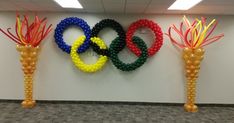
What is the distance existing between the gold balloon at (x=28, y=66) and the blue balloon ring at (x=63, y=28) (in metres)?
0.55

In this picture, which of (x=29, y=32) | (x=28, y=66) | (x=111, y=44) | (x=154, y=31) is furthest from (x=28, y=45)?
(x=154, y=31)

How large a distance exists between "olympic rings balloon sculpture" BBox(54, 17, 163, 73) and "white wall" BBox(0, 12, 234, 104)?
0.21 metres

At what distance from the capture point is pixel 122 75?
622 cm

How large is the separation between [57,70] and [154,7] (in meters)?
2.94

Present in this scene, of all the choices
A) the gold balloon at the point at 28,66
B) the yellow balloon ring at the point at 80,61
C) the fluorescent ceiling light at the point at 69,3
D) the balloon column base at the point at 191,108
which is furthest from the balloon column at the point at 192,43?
the gold balloon at the point at 28,66

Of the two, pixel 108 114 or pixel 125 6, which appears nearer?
pixel 125 6

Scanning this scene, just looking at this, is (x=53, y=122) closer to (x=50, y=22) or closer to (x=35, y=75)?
(x=35, y=75)

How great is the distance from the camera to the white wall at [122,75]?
20.1 feet

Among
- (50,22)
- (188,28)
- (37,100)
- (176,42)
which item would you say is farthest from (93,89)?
(188,28)

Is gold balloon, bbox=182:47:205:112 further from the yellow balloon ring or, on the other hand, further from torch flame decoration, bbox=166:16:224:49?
the yellow balloon ring

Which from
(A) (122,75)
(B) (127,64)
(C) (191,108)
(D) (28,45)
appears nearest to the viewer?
(D) (28,45)

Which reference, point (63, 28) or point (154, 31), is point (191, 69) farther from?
point (63, 28)

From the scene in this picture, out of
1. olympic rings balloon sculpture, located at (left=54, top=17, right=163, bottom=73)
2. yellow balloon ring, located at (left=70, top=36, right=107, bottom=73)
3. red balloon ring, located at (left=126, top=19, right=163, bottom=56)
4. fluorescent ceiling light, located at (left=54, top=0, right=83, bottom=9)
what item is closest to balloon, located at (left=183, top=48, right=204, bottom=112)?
red balloon ring, located at (left=126, top=19, right=163, bottom=56)

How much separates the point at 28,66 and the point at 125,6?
270cm
